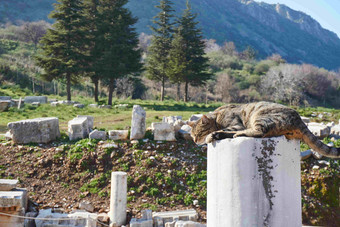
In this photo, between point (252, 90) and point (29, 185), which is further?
point (252, 90)

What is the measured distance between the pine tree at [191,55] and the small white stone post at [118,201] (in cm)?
1792

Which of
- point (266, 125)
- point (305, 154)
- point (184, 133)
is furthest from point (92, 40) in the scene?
point (266, 125)

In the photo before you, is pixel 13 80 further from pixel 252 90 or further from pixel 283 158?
pixel 283 158

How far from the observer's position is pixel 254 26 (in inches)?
4980

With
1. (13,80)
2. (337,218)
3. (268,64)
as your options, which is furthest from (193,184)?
(268,64)

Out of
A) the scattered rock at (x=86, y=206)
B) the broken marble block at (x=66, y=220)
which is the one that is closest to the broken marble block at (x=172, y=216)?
the broken marble block at (x=66, y=220)

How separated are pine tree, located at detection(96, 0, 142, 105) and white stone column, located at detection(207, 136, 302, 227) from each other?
61.6ft

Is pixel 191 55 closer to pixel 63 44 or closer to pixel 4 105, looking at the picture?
pixel 63 44

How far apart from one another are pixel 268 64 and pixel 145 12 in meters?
65.4

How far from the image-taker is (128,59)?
874 inches

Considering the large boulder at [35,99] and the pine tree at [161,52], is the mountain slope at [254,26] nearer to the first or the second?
the pine tree at [161,52]

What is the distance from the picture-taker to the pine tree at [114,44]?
21.2 metres

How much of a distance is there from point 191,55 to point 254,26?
361 feet

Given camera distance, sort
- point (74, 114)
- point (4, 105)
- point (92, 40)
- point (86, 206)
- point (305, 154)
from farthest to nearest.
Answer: point (92, 40), point (74, 114), point (4, 105), point (305, 154), point (86, 206)
